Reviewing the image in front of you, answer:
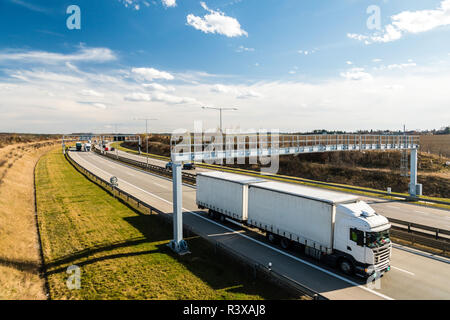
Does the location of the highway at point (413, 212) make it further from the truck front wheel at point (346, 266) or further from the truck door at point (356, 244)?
the truck door at point (356, 244)

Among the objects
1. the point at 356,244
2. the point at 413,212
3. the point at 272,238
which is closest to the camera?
the point at 356,244

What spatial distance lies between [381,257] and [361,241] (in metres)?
1.41

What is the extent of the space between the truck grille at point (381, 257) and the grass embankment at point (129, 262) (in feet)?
15.2

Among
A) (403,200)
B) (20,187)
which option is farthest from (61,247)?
(403,200)

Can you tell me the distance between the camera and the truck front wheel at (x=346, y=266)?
42.2 feet

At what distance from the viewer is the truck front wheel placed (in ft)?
42.2

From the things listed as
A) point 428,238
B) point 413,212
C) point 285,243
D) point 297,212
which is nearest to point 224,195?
point 285,243

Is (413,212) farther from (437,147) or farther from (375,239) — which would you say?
(437,147)

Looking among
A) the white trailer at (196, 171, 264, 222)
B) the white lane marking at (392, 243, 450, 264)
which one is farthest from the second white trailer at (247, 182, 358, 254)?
the white lane marking at (392, 243, 450, 264)

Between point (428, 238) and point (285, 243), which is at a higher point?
point (428, 238)

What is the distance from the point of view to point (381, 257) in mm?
12367
